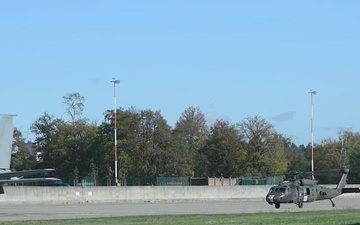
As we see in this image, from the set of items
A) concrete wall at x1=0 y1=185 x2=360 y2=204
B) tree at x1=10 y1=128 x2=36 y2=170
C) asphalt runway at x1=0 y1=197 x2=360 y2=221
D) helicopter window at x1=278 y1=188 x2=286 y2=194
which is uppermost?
tree at x1=10 y1=128 x2=36 y2=170

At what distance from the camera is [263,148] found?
117500mm

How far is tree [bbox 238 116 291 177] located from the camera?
375ft

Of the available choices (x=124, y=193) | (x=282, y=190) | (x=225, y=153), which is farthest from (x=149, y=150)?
(x=282, y=190)

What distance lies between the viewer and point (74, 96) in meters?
122

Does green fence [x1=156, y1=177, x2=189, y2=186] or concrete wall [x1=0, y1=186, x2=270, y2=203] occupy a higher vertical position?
green fence [x1=156, y1=177, x2=189, y2=186]

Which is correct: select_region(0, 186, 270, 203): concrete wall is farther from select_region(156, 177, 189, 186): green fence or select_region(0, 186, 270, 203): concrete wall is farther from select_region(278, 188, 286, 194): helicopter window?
select_region(278, 188, 286, 194): helicopter window

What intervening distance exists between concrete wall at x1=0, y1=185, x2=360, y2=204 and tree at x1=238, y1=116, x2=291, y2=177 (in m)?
38.2

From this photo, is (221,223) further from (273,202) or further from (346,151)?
(346,151)

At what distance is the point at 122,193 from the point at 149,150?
124 ft

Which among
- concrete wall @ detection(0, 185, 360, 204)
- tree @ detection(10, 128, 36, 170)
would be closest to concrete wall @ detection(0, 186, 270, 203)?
concrete wall @ detection(0, 185, 360, 204)

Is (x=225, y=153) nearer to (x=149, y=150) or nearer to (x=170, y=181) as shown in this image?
(x=149, y=150)

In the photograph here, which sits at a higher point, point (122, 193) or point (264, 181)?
point (264, 181)

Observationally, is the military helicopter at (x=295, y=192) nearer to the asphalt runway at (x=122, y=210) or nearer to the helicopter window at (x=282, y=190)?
the helicopter window at (x=282, y=190)

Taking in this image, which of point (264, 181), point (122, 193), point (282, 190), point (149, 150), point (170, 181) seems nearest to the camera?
point (282, 190)
